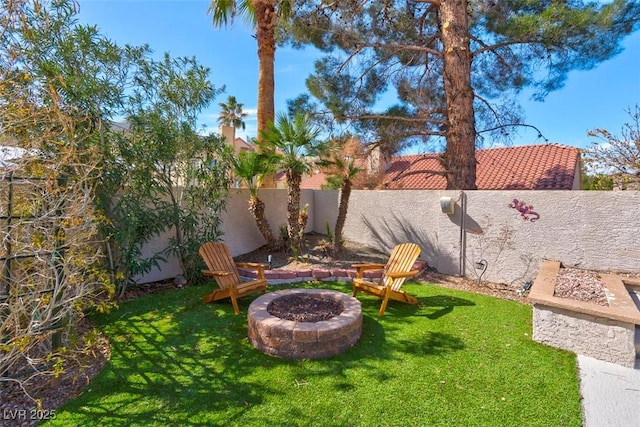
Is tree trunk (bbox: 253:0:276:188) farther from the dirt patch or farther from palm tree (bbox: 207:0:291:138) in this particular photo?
the dirt patch

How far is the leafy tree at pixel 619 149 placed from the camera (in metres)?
5.80

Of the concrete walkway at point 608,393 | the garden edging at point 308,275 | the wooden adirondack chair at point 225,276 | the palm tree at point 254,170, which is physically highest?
the palm tree at point 254,170

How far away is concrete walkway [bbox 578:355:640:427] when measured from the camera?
2.68 metres

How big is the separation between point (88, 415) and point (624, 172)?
8886 millimetres

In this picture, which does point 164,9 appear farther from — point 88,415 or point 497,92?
point 497,92

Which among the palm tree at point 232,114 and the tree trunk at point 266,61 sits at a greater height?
the palm tree at point 232,114

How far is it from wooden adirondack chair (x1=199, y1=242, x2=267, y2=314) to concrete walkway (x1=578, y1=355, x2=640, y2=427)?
14.1ft

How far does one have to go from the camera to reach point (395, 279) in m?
5.36

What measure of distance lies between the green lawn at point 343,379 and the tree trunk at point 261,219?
347cm

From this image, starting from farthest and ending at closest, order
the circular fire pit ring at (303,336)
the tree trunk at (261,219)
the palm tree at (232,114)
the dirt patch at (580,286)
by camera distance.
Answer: the palm tree at (232,114) → the tree trunk at (261,219) → the dirt patch at (580,286) → the circular fire pit ring at (303,336)

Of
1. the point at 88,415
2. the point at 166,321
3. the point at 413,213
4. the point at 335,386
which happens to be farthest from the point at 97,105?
the point at 413,213

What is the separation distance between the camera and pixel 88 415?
272cm

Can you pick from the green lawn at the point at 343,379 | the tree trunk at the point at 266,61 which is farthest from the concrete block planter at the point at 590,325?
the tree trunk at the point at 266,61

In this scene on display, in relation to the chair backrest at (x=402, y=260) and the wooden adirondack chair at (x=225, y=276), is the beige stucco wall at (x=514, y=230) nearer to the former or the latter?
the chair backrest at (x=402, y=260)
